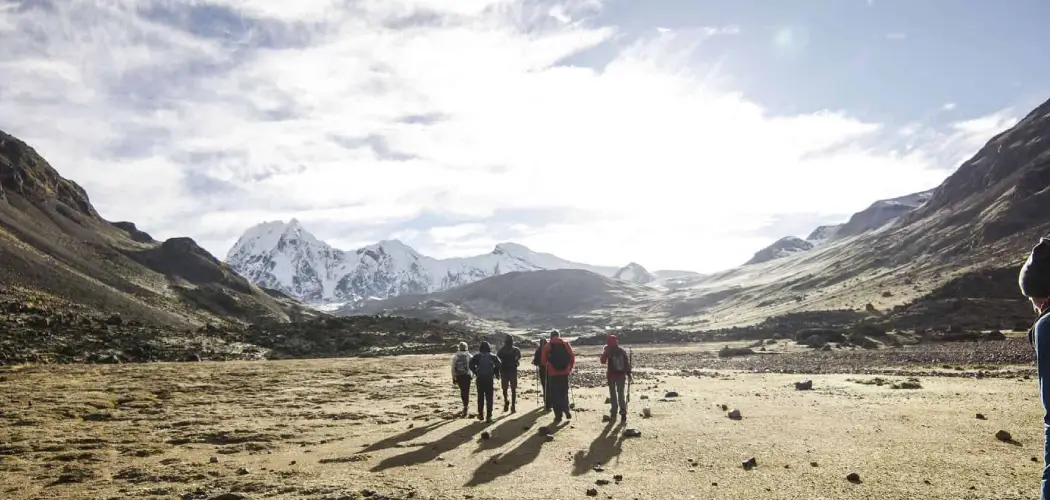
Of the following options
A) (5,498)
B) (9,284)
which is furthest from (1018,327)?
(9,284)

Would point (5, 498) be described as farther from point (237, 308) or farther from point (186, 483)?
point (237, 308)

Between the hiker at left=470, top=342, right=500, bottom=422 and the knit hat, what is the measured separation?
15001mm

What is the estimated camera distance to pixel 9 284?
6700 cm

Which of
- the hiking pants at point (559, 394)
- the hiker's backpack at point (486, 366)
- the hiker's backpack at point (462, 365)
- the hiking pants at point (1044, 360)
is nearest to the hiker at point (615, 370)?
the hiking pants at point (559, 394)

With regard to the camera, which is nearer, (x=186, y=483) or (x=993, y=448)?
(x=186, y=483)

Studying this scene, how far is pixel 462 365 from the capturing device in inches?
758

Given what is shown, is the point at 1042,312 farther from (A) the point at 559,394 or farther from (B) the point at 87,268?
(B) the point at 87,268

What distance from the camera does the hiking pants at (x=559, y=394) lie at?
1792cm

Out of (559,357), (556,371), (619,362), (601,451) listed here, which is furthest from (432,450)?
(619,362)

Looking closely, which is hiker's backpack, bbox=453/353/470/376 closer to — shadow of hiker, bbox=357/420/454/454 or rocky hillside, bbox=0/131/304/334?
shadow of hiker, bbox=357/420/454/454

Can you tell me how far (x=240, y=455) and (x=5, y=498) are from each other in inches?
170

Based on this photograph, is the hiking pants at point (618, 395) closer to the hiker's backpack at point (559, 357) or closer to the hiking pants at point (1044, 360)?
the hiker's backpack at point (559, 357)

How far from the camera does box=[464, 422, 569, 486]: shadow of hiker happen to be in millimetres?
11422

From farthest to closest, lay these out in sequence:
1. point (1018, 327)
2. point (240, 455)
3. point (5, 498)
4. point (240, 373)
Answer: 1. point (1018, 327)
2. point (240, 373)
3. point (240, 455)
4. point (5, 498)
